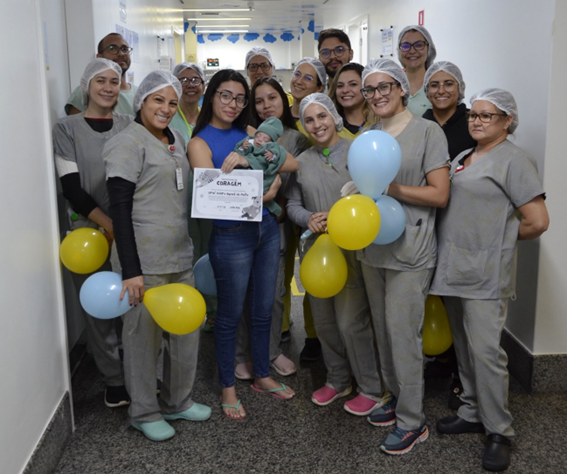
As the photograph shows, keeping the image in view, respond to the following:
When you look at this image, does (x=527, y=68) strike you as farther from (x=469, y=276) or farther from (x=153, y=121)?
(x=153, y=121)

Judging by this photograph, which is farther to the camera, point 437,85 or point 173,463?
point 437,85

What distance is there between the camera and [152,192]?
2.06 meters

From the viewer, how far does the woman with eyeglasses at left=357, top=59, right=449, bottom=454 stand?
200cm

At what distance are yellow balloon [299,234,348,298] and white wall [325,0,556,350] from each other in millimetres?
1026

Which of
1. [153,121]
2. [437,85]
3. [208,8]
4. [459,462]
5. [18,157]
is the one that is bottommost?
[459,462]

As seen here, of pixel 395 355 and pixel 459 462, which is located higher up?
pixel 395 355

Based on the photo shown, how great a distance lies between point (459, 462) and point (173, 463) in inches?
45.2

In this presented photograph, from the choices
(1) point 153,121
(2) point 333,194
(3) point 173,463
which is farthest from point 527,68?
(3) point 173,463

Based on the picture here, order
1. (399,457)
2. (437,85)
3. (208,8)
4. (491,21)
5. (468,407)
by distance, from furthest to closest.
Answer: (208,8), (491,21), (437,85), (468,407), (399,457)

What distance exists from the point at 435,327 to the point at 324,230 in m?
0.67

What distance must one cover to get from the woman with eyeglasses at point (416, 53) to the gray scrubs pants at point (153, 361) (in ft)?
5.44

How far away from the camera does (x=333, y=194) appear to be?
92.2 inches

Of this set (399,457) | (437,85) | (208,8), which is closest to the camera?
(399,457)

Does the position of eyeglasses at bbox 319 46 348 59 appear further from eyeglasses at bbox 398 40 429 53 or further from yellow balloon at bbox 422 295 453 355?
yellow balloon at bbox 422 295 453 355
